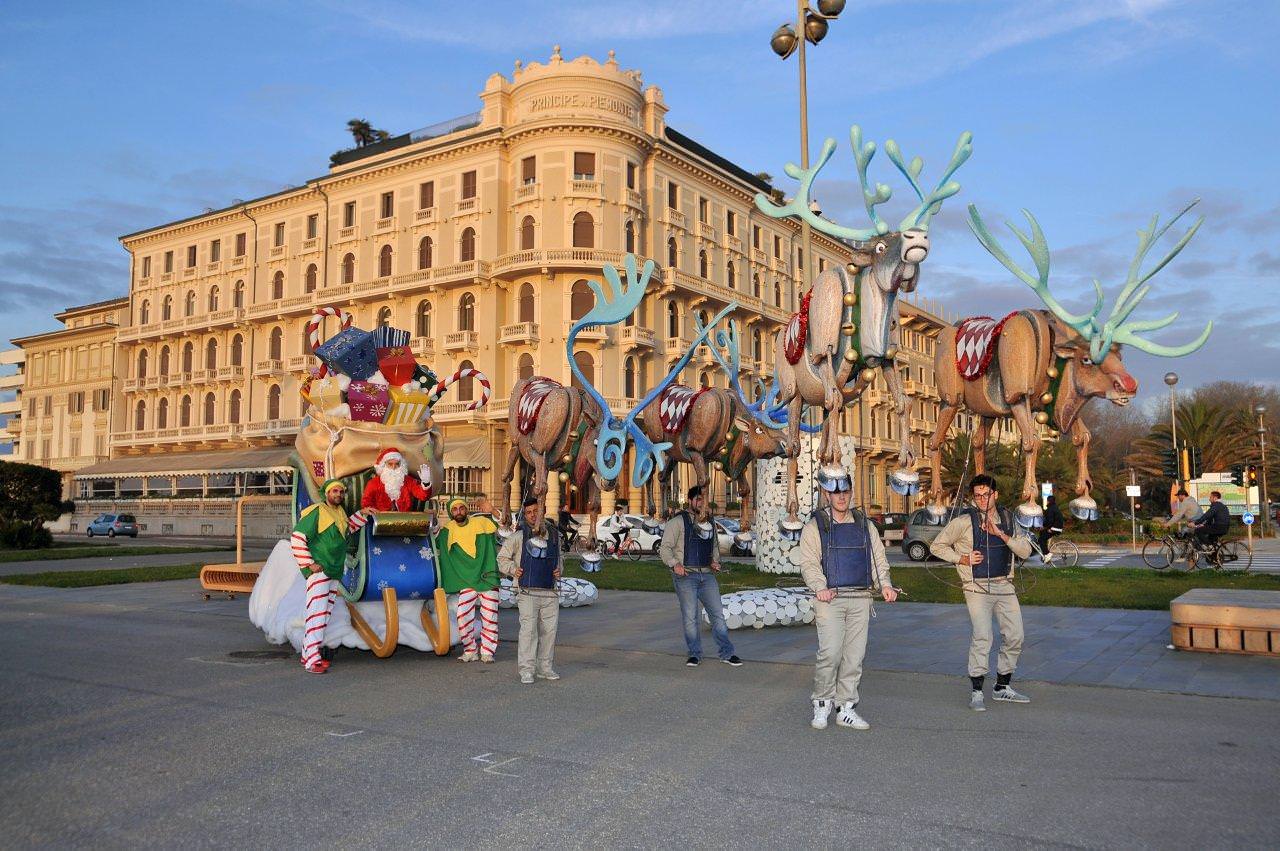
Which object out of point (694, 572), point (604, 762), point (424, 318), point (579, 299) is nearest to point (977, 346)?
point (694, 572)

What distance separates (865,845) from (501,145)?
41.8 meters

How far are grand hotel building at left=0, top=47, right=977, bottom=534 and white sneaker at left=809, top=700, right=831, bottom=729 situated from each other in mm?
29224

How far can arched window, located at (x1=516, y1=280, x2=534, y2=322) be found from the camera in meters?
42.7

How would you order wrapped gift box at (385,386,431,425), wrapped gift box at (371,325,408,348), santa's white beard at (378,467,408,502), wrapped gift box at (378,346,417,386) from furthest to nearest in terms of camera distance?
wrapped gift box at (371,325,408,348), wrapped gift box at (378,346,417,386), wrapped gift box at (385,386,431,425), santa's white beard at (378,467,408,502)

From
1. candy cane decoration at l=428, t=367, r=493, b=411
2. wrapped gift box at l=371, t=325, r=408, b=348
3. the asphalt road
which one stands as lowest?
the asphalt road

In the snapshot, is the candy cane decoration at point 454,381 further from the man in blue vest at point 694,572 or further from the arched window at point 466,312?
the arched window at point 466,312

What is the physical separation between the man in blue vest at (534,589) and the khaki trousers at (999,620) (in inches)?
151

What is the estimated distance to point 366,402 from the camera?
12.8 metres

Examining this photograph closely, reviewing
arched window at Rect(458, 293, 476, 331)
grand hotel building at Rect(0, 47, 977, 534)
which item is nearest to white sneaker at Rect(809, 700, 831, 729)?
grand hotel building at Rect(0, 47, 977, 534)

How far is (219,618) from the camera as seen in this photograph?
47.6 ft

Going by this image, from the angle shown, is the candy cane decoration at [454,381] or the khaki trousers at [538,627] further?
the candy cane decoration at [454,381]

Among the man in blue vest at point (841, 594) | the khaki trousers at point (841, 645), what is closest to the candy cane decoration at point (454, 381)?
the man in blue vest at point (841, 594)

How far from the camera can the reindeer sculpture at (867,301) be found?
9.52 meters

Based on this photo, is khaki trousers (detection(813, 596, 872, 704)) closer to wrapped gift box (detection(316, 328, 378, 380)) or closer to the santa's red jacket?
the santa's red jacket
